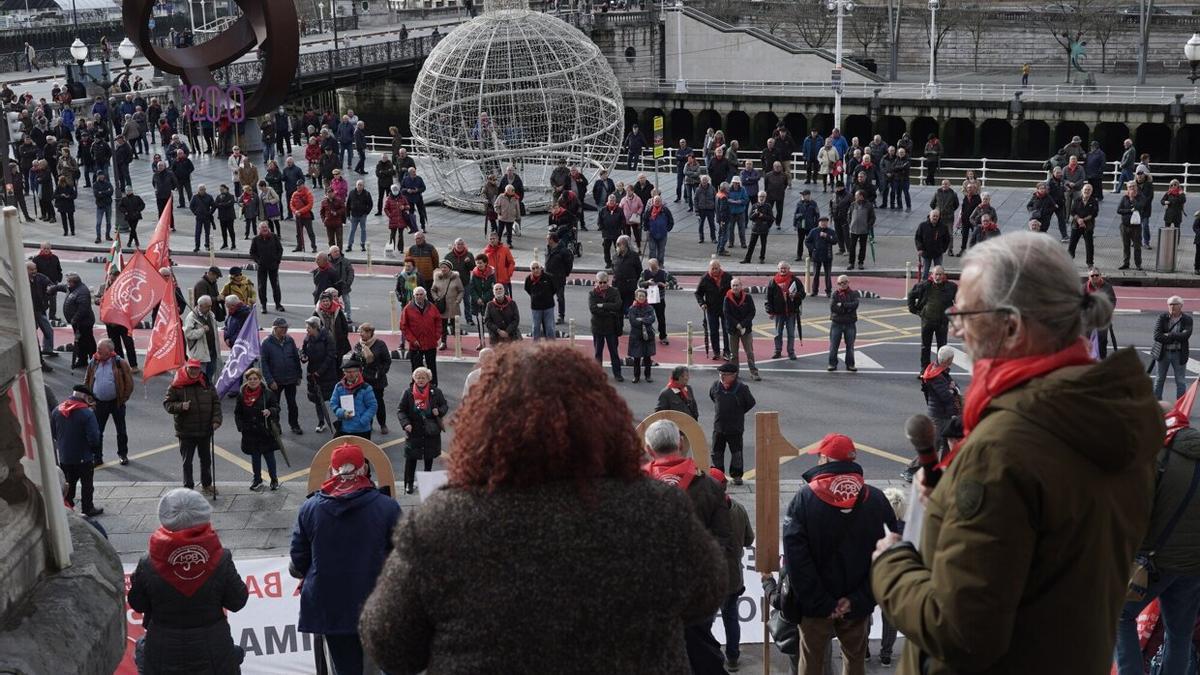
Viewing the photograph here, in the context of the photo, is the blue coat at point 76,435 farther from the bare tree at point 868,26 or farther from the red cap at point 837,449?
the bare tree at point 868,26

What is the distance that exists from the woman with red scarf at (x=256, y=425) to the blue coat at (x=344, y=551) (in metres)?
8.00

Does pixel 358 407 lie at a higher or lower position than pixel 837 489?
lower

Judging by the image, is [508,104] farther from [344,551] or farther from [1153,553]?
[1153,553]

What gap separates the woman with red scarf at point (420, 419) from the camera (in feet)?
46.5

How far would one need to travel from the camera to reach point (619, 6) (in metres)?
76.5

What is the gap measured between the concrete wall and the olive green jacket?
6029 centimetres

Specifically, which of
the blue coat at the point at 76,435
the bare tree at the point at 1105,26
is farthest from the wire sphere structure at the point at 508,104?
the bare tree at the point at 1105,26

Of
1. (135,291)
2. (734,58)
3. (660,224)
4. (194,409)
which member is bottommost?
(194,409)

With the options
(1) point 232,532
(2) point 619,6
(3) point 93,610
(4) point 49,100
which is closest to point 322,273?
(1) point 232,532

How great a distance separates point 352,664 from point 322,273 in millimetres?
14237

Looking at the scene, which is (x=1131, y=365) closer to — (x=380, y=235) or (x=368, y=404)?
(x=368, y=404)

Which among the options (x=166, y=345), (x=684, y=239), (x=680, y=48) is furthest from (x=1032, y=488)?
(x=680, y=48)

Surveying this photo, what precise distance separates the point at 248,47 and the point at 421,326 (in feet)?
71.7

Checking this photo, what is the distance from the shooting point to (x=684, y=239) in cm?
2953
